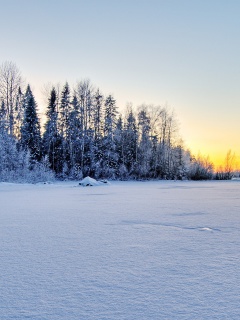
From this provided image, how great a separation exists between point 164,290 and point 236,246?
1.48 metres

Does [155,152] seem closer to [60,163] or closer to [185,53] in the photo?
[60,163]

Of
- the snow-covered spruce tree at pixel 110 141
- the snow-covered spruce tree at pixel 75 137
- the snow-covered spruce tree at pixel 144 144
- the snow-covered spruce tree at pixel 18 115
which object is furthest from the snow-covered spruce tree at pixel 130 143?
the snow-covered spruce tree at pixel 18 115

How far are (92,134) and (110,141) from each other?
8.20 feet

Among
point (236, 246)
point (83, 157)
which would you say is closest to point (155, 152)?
point (83, 157)

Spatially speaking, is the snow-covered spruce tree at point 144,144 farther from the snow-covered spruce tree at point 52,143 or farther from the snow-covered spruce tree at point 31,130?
the snow-covered spruce tree at point 31,130

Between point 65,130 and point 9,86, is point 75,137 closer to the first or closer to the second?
point 65,130

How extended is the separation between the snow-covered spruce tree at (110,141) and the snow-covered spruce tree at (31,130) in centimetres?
750

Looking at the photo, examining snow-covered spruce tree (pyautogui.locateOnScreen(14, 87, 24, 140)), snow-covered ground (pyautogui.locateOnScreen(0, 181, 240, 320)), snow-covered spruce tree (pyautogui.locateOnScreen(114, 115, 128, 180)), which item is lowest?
snow-covered ground (pyautogui.locateOnScreen(0, 181, 240, 320))

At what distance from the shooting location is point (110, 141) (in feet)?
104

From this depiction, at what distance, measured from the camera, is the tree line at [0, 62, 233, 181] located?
29.7m

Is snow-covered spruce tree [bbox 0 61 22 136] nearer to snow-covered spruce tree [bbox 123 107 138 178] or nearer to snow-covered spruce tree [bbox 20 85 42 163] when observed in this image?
snow-covered spruce tree [bbox 20 85 42 163]

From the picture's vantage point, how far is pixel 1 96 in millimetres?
29703

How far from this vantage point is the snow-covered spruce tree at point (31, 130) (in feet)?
97.0

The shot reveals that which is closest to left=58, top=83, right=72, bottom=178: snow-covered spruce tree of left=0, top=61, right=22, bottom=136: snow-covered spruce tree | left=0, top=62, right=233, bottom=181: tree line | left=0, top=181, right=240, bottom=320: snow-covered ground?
left=0, top=62, right=233, bottom=181: tree line
